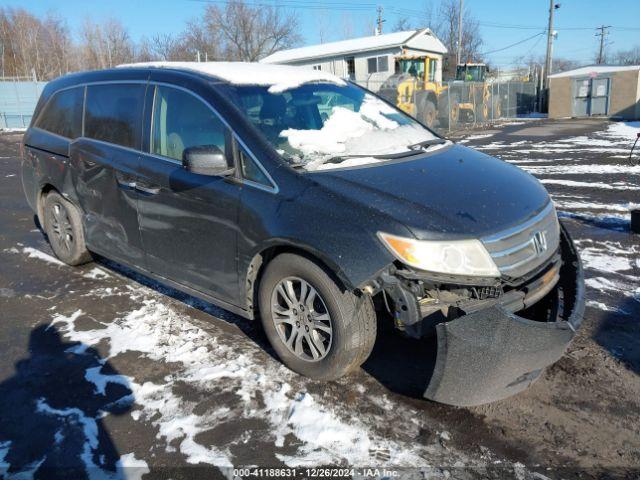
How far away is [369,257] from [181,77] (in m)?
2.10

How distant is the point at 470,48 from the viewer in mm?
65000

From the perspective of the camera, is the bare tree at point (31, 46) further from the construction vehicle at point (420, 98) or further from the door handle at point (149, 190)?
the door handle at point (149, 190)

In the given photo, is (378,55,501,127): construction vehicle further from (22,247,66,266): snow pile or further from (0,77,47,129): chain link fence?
(0,77,47,129): chain link fence

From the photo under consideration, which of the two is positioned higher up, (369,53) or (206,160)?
(369,53)

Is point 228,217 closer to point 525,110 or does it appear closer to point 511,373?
point 511,373

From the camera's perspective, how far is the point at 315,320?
3.01 meters

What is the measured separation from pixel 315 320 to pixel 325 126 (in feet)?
4.68

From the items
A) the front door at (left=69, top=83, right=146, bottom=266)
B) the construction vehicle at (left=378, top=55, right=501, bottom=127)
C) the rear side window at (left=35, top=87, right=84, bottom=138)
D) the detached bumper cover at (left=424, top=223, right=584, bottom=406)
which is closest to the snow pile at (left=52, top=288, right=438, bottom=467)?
the detached bumper cover at (left=424, top=223, right=584, bottom=406)

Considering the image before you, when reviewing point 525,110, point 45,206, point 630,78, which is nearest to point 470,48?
point 525,110

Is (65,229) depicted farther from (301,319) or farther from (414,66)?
(414,66)

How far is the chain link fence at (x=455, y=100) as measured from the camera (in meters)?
20.3

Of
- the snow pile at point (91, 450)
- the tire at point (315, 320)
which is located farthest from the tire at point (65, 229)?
the tire at point (315, 320)

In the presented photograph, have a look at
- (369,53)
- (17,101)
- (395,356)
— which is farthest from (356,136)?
(369,53)

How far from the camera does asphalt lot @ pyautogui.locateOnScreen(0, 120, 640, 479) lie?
2516 millimetres
